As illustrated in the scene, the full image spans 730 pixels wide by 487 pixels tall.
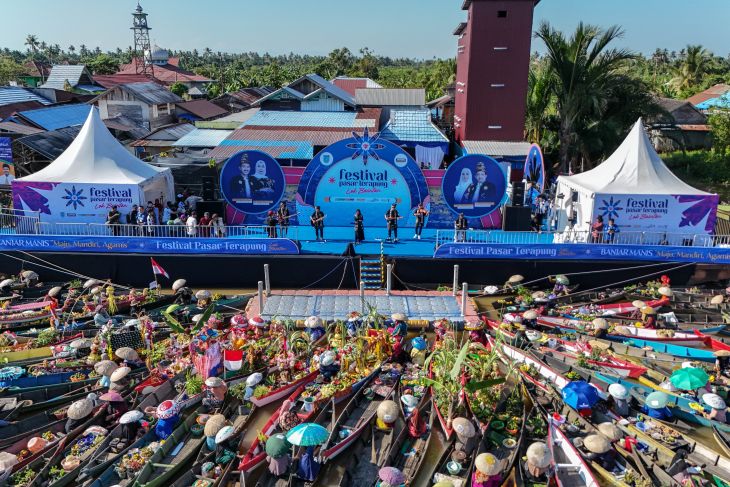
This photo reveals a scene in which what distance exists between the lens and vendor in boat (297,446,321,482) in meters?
10.2

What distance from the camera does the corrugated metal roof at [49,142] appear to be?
94.1 ft

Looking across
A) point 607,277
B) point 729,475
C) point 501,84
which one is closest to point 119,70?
point 501,84

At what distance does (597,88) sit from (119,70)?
87.3 m

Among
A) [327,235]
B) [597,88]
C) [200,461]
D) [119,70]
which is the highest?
[119,70]

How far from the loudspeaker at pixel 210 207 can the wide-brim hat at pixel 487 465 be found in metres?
15.7

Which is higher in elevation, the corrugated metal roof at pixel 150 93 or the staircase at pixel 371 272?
the corrugated metal roof at pixel 150 93

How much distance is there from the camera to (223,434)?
1084cm

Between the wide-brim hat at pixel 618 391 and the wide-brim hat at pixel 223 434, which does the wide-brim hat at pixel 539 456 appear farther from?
the wide-brim hat at pixel 223 434

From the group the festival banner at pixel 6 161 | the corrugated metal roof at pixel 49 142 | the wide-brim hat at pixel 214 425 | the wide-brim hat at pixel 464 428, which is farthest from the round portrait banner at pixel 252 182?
the wide-brim hat at pixel 464 428

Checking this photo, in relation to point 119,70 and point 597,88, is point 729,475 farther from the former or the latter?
point 119,70

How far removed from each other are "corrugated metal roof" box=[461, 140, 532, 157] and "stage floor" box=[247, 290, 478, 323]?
13790mm

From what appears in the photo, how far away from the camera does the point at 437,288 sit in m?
19.9

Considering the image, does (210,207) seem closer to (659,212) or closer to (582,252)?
(582,252)

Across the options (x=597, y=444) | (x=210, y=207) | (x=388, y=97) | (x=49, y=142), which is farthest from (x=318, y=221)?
(x=388, y=97)
